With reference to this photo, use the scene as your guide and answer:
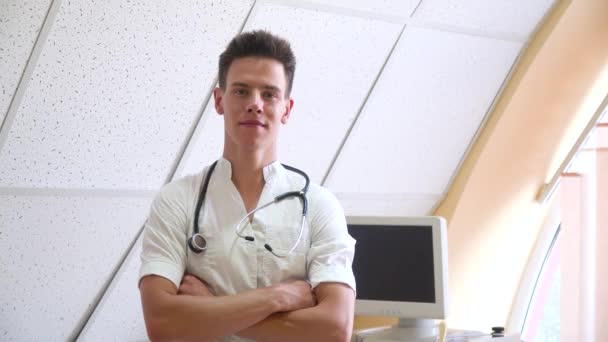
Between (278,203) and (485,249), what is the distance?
238 centimetres

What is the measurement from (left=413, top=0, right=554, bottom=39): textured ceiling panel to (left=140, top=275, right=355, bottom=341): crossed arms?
161 cm

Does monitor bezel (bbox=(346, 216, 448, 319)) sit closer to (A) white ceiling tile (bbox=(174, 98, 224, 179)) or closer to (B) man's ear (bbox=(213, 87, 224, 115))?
(A) white ceiling tile (bbox=(174, 98, 224, 179))

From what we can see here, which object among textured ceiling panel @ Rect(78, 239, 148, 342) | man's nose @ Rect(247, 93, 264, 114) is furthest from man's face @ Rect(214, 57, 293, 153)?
textured ceiling panel @ Rect(78, 239, 148, 342)

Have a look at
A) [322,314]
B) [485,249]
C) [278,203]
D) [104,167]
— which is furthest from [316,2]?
[485,249]

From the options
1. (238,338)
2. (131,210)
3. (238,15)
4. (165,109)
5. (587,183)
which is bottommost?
(238,338)

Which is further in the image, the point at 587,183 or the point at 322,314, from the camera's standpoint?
the point at 587,183

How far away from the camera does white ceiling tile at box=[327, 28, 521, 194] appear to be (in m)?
3.52

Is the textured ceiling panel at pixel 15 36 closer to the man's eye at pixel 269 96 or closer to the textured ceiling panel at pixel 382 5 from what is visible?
the man's eye at pixel 269 96

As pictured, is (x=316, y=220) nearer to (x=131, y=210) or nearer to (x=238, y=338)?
(x=238, y=338)

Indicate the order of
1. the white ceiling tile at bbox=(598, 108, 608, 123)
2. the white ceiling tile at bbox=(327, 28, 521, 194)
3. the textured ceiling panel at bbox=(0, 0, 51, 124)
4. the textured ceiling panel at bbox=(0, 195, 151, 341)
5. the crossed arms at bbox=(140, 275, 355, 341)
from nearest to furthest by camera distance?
the crossed arms at bbox=(140, 275, 355, 341), the textured ceiling panel at bbox=(0, 0, 51, 124), the textured ceiling panel at bbox=(0, 195, 151, 341), the white ceiling tile at bbox=(327, 28, 521, 194), the white ceiling tile at bbox=(598, 108, 608, 123)

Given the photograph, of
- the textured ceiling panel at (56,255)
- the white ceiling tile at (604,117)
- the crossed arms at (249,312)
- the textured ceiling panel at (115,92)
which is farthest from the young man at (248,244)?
the white ceiling tile at (604,117)

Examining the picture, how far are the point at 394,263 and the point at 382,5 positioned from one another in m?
0.93

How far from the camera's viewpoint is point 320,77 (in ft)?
10.6

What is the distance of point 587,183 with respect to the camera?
4.26 meters
